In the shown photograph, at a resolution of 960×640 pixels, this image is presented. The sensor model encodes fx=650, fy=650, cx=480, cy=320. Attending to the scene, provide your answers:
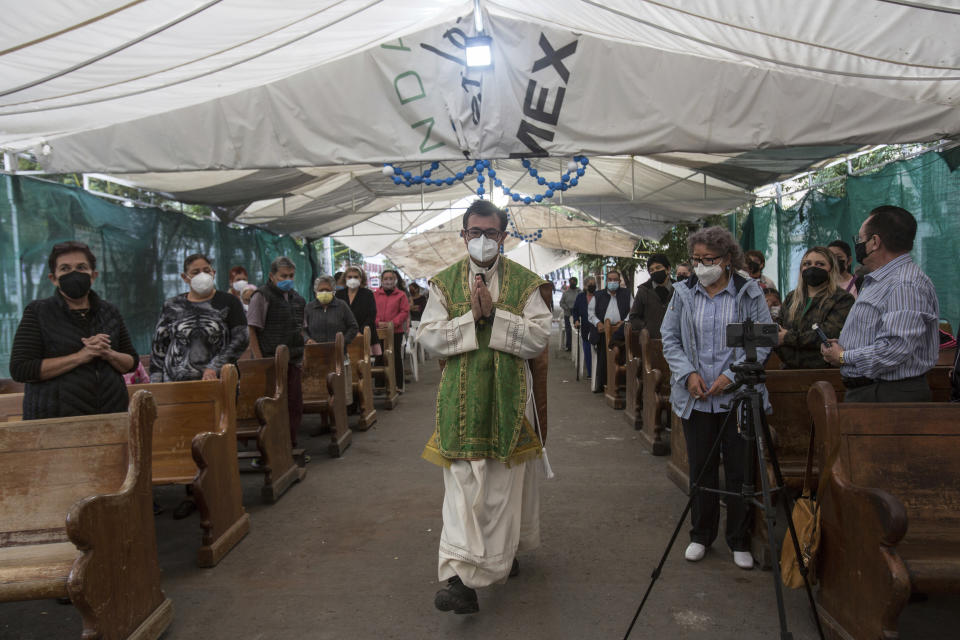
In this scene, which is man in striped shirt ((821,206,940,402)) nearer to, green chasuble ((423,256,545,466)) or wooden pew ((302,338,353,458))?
green chasuble ((423,256,545,466))

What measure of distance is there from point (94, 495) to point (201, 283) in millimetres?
2163

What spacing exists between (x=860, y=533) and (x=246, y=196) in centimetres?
919

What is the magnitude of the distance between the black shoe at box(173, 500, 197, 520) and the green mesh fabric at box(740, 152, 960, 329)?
6467 mm

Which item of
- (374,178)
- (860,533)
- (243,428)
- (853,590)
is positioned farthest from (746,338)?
(374,178)

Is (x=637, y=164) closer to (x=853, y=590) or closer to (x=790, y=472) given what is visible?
(x=790, y=472)

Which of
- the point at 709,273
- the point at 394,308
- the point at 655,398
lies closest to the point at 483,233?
the point at 709,273

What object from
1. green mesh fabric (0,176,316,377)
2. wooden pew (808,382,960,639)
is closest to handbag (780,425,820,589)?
wooden pew (808,382,960,639)

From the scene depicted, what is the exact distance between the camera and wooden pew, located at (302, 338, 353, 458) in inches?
266

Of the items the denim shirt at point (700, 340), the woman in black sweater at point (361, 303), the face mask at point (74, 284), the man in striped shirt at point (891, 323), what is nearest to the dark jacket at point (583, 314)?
the woman in black sweater at point (361, 303)

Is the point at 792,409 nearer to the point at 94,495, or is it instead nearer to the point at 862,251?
the point at 862,251

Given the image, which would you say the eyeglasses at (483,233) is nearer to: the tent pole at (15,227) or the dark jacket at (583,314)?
the tent pole at (15,227)

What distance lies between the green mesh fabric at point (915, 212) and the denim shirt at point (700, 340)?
11.5 feet

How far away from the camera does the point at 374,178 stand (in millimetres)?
11469

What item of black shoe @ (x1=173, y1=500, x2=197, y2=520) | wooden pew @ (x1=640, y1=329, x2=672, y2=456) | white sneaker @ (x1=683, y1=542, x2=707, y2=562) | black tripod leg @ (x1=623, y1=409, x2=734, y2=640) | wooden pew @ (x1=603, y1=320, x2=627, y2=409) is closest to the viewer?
black tripod leg @ (x1=623, y1=409, x2=734, y2=640)
